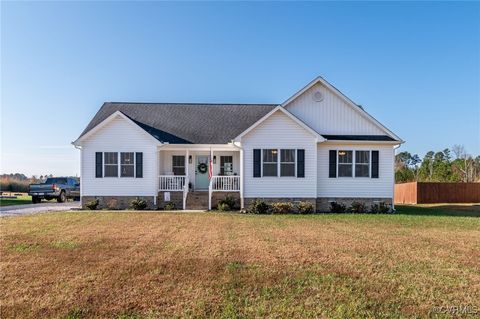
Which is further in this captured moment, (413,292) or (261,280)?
(261,280)

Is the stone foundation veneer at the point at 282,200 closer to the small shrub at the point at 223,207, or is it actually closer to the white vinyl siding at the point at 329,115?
the small shrub at the point at 223,207

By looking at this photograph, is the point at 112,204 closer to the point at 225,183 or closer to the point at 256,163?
the point at 225,183

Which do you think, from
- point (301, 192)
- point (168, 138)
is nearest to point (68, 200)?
point (168, 138)

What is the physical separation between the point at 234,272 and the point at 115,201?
13.0 meters

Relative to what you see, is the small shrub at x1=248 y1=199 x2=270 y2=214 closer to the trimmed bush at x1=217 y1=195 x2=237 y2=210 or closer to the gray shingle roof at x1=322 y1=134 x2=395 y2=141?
the trimmed bush at x1=217 y1=195 x2=237 y2=210

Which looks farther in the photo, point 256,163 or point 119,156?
point 119,156

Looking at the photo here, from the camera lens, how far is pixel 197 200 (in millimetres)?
18422

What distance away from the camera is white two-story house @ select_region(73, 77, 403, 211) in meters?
17.4

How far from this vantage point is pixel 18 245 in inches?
344

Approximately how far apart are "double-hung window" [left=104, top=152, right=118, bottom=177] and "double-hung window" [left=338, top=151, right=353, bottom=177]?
448 inches

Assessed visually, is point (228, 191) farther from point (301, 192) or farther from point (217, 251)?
point (217, 251)

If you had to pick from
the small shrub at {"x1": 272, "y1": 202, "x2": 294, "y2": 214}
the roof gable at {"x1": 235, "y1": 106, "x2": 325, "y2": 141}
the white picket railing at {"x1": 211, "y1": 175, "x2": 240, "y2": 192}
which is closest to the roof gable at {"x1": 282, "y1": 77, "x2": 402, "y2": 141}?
the roof gable at {"x1": 235, "y1": 106, "x2": 325, "y2": 141}

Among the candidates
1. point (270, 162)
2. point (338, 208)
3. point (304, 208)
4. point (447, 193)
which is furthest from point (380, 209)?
point (447, 193)

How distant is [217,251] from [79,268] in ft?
9.48
